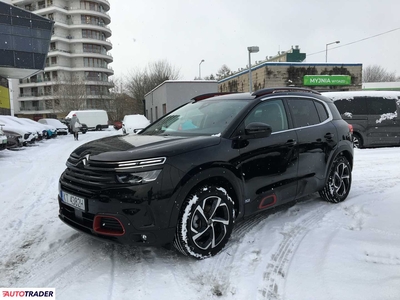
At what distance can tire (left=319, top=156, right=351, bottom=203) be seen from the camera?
4742 millimetres

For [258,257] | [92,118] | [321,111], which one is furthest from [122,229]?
[92,118]

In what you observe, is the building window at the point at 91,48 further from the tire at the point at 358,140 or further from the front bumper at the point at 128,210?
the front bumper at the point at 128,210

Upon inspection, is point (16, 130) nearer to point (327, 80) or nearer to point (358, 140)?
point (358, 140)

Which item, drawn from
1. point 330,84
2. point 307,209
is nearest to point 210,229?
point 307,209

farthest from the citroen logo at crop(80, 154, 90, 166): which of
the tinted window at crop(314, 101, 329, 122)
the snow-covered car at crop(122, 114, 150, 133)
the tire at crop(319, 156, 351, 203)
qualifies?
the snow-covered car at crop(122, 114, 150, 133)

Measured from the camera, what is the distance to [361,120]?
405 inches

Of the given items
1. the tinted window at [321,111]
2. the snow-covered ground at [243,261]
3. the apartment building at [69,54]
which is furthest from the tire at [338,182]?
the apartment building at [69,54]

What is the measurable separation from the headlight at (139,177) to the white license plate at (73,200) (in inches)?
19.3

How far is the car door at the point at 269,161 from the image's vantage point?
135 inches

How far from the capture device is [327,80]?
2391 centimetres

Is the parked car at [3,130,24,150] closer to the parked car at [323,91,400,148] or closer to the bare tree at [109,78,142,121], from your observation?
the parked car at [323,91,400,148]

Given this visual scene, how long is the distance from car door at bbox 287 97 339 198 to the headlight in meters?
2.12

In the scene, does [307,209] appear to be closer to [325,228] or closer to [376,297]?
[325,228]

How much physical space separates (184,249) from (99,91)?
227 ft
